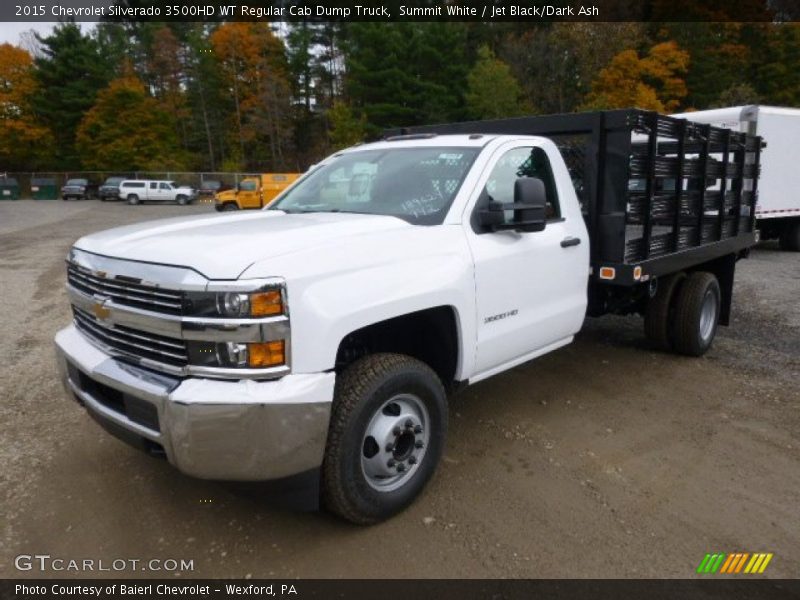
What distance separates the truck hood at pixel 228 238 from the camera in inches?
102

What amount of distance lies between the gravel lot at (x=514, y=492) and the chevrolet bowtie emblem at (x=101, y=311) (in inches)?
40.0

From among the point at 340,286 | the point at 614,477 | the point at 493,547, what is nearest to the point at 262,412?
the point at 340,286

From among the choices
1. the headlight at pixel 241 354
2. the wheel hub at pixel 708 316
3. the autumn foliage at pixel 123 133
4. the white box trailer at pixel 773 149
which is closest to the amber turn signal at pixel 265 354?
the headlight at pixel 241 354

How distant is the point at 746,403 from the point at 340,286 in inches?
148

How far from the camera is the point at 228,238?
2898 millimetres

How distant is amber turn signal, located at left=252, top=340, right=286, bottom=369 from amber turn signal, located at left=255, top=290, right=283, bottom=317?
0.13 metres

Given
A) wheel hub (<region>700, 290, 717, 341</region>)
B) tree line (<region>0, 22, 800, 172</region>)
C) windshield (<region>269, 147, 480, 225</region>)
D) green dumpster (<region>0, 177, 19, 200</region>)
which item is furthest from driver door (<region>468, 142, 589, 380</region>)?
green dumpster (<region>0, 177, 19, 200</region>)

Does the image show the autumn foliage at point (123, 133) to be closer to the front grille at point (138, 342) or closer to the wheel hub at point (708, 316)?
the wheel hub at point (708, 316)

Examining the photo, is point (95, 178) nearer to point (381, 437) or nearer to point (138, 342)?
point (138, 342)

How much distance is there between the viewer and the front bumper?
2484 millimetres

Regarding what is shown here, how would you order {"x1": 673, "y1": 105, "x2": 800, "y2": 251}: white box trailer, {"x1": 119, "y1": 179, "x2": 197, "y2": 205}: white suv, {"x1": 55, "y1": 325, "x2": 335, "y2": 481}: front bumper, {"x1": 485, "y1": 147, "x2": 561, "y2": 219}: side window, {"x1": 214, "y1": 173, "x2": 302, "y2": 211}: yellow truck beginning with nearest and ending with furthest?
{"x1": 55, "y1": 325, "x2": 335, "y2": 481}: front bumper → {"x1": 485, "y1": 147, "x2": 561, "y2": 219}: side window → {"x1": 673, "y1": 105, "x2": 800, "y2": 251}: white box trailer → {"x1": 214, "y1": 173, "x2": 302, "y2": 211}: yellow truck → {"x1": 119, "y1": 179, "x2": 197, "y2": 205}: white suv

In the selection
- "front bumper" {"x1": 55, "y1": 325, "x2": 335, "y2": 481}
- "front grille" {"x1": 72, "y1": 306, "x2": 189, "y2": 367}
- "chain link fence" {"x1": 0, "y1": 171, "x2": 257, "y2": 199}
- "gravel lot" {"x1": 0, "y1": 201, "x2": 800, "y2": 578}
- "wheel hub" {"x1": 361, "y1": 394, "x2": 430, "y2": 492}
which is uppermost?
"chain link fence" {"x1": 0, "y1": 171, "x2": 257, "y2": 199}

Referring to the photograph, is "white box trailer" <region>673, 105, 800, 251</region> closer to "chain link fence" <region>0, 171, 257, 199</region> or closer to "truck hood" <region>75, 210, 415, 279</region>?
"truck hood" <region>75, 210, 415, 279</region>

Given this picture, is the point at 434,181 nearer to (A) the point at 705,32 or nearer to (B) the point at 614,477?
(B) the point at 614,477
